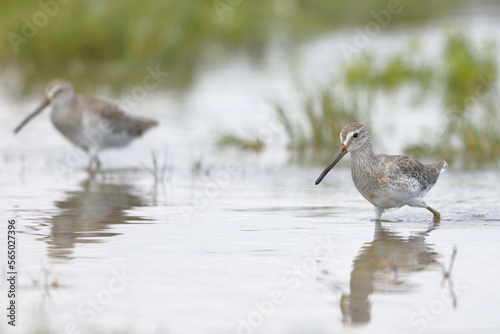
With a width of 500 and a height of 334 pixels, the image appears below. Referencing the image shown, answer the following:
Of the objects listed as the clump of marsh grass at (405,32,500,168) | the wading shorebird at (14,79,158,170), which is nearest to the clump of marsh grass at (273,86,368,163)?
the clump of marsh grass at (405,32,500,168)

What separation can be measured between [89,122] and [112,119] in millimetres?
331

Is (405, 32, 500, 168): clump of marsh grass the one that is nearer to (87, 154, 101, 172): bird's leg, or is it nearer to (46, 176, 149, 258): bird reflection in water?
(87, 154, 101, 172): bird's leg

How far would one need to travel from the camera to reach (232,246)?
9.10m

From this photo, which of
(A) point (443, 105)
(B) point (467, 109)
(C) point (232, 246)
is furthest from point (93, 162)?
(A) point (443, 105)

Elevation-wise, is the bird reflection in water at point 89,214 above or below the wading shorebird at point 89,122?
below

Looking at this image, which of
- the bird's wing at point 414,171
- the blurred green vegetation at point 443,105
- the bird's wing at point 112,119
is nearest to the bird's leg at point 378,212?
the bird's wing at point 414,171

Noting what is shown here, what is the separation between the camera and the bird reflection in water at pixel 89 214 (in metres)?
9.33

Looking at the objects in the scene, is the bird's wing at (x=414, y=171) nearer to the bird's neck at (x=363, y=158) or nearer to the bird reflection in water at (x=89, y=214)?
the bird's neck at (x=363, y=158)

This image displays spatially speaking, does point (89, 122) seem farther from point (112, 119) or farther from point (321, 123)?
point (321, 123)

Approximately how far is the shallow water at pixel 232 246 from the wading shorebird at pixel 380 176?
247mm

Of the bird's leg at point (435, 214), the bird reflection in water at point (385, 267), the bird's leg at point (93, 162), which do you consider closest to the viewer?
the bird reflection in water at point (385, 267)

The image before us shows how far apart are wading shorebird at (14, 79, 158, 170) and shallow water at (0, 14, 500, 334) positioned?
329mm

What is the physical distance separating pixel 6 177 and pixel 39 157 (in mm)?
1739

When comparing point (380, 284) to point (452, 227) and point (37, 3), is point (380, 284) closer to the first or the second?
point (452, 227)
